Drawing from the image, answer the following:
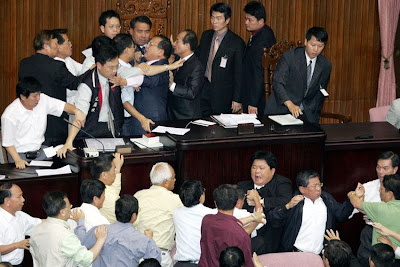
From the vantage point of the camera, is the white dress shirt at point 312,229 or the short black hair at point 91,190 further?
the white dress shirt at point 312,229

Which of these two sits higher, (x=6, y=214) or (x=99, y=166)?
(x=99, y=166)

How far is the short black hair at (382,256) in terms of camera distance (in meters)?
5.08

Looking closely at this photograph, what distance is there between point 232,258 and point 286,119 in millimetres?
2539

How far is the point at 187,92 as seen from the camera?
753 centimetres

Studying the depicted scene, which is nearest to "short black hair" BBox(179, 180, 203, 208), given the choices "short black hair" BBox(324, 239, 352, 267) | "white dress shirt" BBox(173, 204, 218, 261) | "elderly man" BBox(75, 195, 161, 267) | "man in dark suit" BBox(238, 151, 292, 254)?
"white dress shirt" BBox(173, 204, 218, 261)

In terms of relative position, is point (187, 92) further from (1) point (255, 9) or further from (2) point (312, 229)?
(2) point (312, 229)

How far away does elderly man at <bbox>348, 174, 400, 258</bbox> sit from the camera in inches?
229

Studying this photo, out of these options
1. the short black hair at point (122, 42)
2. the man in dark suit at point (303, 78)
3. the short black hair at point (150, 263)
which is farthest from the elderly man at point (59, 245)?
the man in dark suit at point (303, 78)

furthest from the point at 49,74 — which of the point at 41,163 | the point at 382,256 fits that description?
the point at 382,256

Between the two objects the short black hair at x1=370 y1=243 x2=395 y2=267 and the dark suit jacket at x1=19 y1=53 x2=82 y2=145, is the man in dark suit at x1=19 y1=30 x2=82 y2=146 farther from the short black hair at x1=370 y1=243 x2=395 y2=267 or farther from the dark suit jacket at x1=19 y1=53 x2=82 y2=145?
the short black hair at x1=370 y1=243 x2=395 y2=267

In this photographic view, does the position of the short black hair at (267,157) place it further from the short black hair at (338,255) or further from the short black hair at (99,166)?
the short black hair at (338,255)

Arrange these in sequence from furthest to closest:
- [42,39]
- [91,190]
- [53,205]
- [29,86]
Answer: [42,39] → [29,86] → [91,190] → [53,205]

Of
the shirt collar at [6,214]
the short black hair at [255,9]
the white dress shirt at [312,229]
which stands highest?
the short black hair at [255,9]

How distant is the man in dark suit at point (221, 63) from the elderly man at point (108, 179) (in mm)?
2495
